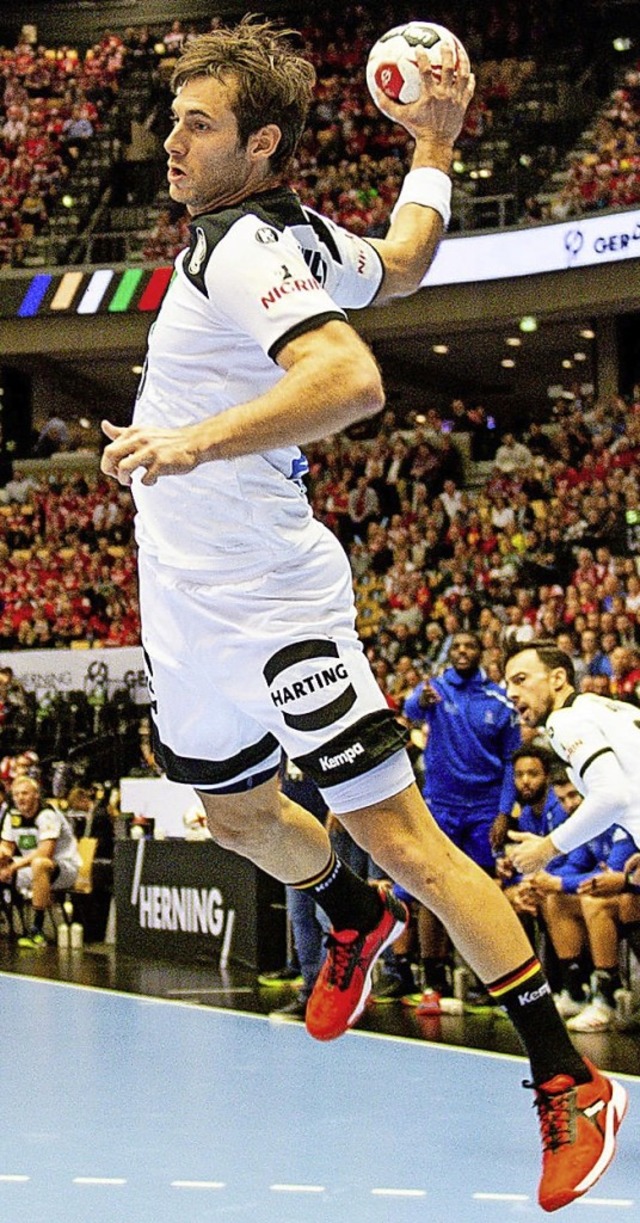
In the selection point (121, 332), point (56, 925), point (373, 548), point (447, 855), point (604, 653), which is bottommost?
point (56, 925)

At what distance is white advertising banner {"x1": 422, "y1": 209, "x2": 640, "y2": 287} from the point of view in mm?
20828

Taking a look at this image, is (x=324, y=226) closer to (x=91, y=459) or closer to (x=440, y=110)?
(x=440, y=110)

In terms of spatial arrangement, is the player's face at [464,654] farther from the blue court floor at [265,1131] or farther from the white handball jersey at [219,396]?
the white handball jersey at [219,396]

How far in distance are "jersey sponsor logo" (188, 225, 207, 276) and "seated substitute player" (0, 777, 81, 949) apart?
10.1m

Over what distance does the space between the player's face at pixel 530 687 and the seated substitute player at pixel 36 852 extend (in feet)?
23.9

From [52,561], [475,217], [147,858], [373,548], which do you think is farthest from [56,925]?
[475,217]

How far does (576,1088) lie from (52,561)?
815 inches

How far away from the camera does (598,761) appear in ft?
20.2

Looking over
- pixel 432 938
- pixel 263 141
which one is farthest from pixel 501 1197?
pixel 432 938

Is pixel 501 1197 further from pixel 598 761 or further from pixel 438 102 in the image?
pixel 438 102

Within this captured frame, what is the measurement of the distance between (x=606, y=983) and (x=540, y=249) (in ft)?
50.2

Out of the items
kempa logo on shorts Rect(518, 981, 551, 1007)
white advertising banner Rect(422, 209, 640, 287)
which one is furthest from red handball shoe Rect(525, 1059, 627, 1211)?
white advertising banner Rect(422, 209, 640, 287)

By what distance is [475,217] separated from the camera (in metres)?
22.4

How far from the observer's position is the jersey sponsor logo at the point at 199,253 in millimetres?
3379
